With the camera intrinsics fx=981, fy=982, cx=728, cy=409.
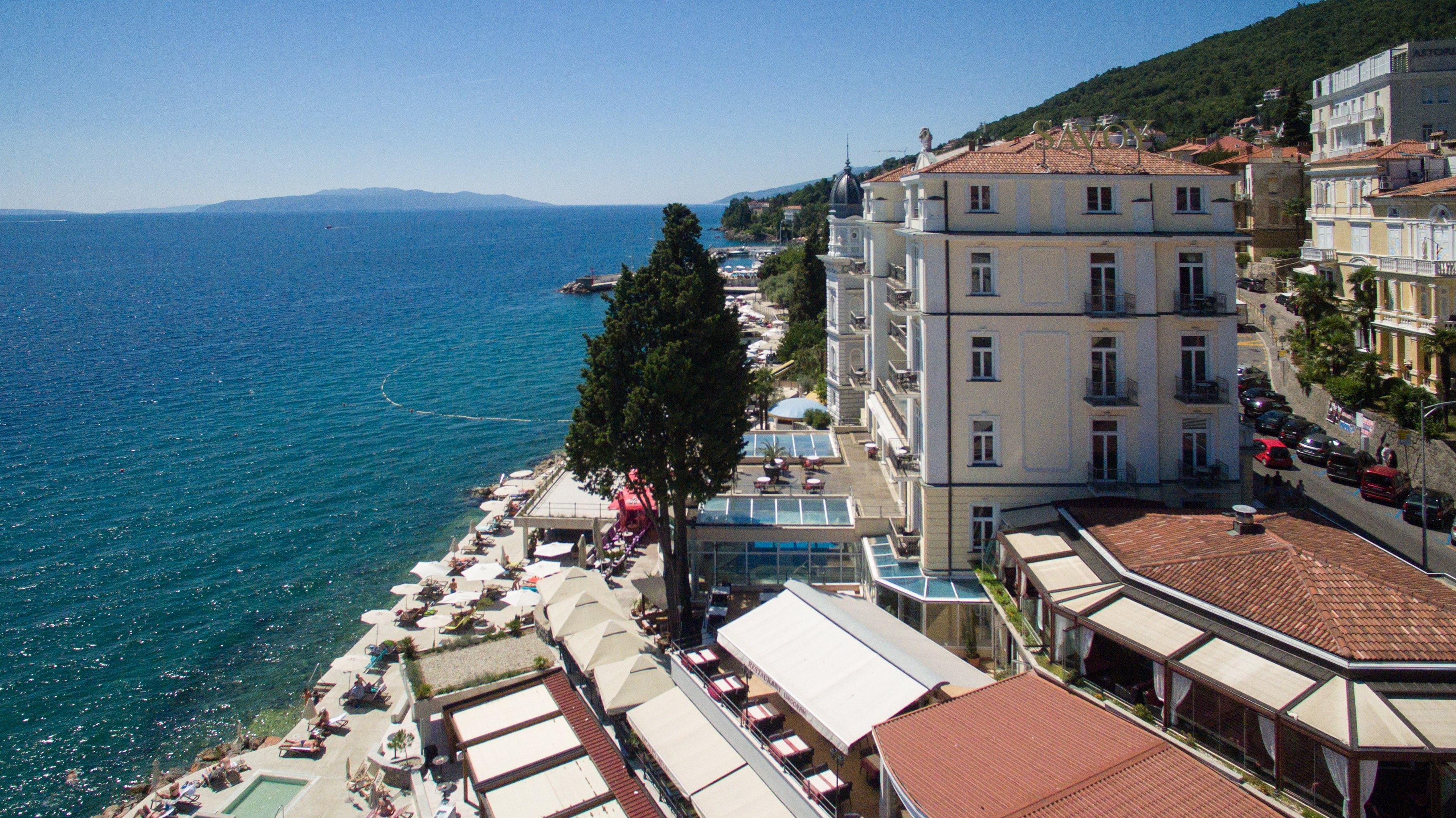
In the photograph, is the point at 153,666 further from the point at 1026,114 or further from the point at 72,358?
the point at 1026,114

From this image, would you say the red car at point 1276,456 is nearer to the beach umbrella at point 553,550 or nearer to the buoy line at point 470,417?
the beach umbrella at point 553,550

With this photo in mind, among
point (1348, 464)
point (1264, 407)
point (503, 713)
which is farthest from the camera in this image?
point (1264, 407)

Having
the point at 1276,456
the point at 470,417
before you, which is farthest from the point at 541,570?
the point at 470,417

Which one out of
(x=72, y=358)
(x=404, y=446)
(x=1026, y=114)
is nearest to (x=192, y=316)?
(x=72, y=358)

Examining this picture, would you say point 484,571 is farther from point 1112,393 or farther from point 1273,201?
point 1273,201

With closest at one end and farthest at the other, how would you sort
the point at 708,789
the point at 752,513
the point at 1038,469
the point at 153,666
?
the point at 708,789 → the point at 1038,469 → the point at 752,513 → the point at 153,666

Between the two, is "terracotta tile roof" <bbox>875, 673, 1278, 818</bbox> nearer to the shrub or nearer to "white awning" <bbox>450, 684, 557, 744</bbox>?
"white awning" <bbox>450, 684, 557, 744</bbox>

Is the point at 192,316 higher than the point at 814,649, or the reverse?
the point at 192,316
